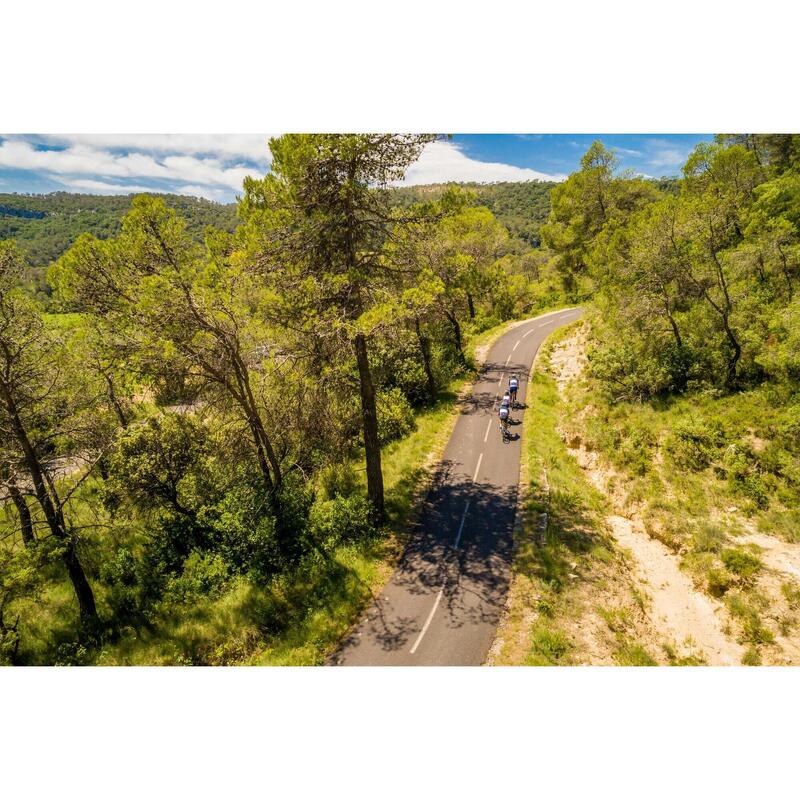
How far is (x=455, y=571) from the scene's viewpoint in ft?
40.1

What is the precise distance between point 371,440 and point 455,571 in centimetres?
498

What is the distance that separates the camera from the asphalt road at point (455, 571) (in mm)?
9820

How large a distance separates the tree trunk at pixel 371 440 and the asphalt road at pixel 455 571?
1732mm

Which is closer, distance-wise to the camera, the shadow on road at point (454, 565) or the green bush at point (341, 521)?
the shadow on road at point (454, 565)

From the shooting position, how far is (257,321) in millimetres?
11836

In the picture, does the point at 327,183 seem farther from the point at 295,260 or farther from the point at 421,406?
the point at 421,406

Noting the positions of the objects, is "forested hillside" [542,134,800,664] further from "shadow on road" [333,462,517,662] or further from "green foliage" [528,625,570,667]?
"shadow on road" [333,462,517,662]

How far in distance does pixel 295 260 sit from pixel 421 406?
14.9 m

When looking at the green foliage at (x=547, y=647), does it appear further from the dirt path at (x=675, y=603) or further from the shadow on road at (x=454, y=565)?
the dirt path at (x=675, y=603)

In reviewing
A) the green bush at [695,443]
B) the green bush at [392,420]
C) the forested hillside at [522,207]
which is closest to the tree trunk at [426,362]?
the green bush at [392,420]

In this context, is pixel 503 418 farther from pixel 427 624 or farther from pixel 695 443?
pixel 427 624

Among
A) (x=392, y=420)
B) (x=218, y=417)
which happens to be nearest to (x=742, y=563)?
(x=392, y=420)

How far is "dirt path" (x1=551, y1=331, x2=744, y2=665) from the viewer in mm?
10609

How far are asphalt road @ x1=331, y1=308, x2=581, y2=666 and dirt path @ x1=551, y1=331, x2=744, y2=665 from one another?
13.4 feet
